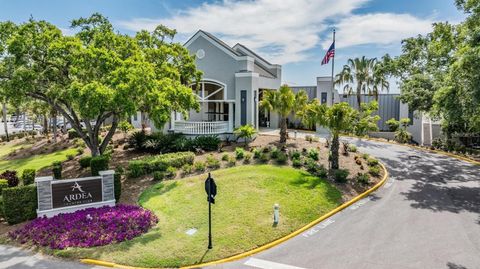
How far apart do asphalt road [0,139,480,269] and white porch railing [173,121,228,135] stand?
13451 millimetres

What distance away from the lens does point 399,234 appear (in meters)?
12.2

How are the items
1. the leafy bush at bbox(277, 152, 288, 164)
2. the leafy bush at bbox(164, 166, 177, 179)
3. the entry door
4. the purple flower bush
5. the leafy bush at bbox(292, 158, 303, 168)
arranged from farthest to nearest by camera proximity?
the entry door < the leafy bush at bbox(277, 152, 288, 164) < the leafy bush at bbox(292, 158, 303, 168) < the leafy bush at bbox(164, 166, 177, 179) < the purple flower bush

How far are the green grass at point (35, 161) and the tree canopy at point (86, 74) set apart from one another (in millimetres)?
8165

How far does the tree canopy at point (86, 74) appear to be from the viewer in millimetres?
15094

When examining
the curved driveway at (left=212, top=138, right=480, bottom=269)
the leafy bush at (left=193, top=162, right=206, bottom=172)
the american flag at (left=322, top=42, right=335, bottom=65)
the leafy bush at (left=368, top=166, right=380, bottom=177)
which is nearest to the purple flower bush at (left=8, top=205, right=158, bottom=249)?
the curved driveway at (left=212, top=138, right=480, bottom=269)

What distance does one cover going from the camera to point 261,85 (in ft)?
95.1

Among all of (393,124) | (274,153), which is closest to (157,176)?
(274,153)

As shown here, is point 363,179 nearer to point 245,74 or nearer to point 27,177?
point 245,74

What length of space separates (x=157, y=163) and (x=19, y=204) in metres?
7.32

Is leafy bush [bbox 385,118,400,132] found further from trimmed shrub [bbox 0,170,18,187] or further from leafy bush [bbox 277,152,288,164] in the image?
trimmed shrub [bbox 0,170,18,187]

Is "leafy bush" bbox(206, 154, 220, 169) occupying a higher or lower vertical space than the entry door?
lower

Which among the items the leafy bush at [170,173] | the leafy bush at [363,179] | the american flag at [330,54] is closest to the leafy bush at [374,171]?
the leafy bush at [363,179]

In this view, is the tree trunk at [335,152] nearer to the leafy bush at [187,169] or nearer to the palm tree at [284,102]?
the palm tree at [284,102]

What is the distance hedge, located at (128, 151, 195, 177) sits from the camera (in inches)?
734
